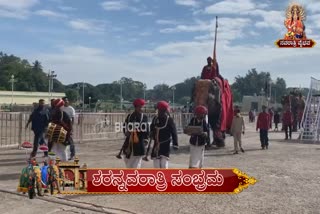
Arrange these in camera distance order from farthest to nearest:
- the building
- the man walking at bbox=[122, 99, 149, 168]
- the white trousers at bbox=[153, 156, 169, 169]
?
the building
the white trousers at bbox=[153, 156, 169, 169]
the man walking at bbox=[122, 99, 149, 168]

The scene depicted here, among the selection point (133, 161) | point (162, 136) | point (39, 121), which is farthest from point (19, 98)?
point (133, 161)

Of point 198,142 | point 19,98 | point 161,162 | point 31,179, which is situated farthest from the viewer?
point 19,98

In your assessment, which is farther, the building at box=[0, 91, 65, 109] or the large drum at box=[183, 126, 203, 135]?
the building at box=[0, 91, 65, 109]

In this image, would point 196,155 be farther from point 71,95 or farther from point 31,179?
point 71,95

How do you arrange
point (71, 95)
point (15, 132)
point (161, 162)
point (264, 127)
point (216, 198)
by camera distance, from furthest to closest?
point (71, 95) → point (15, 132) → point (264, 127) → point (161, 162) → point (216, 198)

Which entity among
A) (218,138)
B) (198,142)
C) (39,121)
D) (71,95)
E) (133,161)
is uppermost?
(71,95)

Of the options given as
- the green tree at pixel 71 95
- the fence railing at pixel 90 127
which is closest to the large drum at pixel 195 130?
the green tree at pixel 71 95

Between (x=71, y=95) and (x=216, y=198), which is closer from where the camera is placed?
(x=216, y=198)

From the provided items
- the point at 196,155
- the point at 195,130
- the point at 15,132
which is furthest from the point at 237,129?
the point at 15,132

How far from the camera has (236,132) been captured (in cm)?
1520

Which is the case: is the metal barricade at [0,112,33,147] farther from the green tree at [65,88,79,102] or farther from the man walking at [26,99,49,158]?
the man walking at [26,99,49,158]

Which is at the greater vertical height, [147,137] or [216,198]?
[147,137]

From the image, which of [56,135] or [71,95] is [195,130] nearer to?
[56,135]

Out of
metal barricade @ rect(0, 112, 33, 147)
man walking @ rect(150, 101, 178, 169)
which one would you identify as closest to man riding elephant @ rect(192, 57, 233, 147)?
metal barricade @ rect(0, 112, 33, 147)
